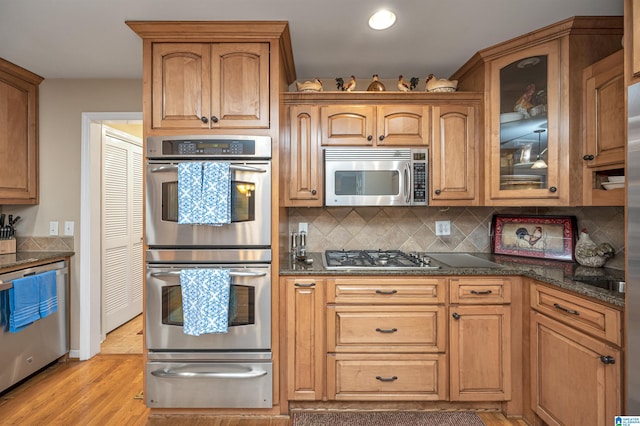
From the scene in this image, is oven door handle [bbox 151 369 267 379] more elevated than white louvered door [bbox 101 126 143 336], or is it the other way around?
white louvered door [bbox 101 126 143 336]

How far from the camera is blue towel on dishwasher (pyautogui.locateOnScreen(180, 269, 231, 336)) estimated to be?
2.05 meters

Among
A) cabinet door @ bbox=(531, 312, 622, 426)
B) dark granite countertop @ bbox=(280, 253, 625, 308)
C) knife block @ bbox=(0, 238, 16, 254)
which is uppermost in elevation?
knife block @ bbox=(0, 238, 16, 254)

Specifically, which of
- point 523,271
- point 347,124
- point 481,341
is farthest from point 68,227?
point 523,271

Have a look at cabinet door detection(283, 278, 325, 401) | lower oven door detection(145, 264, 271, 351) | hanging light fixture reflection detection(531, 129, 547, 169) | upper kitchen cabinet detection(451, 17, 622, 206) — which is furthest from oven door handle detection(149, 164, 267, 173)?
hanging light fixture reflection detection(531, 129, 547, 169)

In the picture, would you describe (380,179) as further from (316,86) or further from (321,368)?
(321,368)

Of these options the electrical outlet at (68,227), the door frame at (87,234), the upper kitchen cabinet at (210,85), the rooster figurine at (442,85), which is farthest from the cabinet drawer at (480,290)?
the electrical outlet at (68,227)

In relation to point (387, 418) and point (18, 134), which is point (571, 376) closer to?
point (387, 418)

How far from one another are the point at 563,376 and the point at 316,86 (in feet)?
7.37

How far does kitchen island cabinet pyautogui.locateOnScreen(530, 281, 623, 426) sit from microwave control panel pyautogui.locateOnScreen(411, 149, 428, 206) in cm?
87

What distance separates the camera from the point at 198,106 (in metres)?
2.16

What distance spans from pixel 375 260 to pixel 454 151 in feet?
3.11

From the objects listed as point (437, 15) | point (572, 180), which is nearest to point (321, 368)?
point (572, 180)

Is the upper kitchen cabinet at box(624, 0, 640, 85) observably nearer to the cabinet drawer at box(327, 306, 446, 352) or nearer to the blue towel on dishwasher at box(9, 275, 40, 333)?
the cabinet drawer at box(327, 306, 446, 352)

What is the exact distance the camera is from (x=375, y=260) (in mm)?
2441
